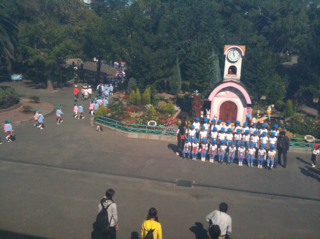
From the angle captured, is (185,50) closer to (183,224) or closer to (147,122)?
(147,122)

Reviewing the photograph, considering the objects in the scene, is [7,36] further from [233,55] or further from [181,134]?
[233,55]

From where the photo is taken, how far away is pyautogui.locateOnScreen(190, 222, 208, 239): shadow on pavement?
8.27m

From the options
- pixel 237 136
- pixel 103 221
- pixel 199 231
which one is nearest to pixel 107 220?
pixel 103 221

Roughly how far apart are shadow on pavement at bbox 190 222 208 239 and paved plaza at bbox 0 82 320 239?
5 centimetres

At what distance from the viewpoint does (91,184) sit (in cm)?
1129

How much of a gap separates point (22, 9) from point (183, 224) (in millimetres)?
41397

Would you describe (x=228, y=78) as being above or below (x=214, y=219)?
above

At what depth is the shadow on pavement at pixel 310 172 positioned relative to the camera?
504 inches

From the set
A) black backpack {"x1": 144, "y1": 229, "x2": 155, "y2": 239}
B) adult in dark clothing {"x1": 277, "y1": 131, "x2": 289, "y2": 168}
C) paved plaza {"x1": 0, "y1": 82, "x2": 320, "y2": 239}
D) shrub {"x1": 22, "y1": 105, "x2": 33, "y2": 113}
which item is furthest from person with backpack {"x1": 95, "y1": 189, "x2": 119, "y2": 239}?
shrub {"x1": 22, "y1": 105, "x2": 33, "y2": 113}

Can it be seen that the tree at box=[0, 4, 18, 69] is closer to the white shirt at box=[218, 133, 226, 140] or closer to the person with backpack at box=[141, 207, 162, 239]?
the white shirt at box=[218, 133, 226, 140]

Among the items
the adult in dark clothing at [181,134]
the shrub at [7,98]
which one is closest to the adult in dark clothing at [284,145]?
the adult in dark clothing at [181,134]

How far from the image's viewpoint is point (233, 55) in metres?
20.0

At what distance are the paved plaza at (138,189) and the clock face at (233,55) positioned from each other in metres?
7.87

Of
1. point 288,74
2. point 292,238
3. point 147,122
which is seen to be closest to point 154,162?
point 147,122
